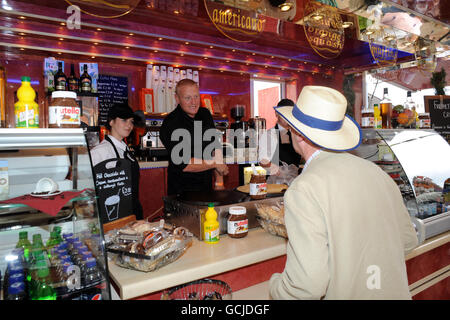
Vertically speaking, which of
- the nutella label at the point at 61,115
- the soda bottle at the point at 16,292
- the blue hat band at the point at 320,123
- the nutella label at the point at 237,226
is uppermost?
the nutella label at the point at 61,115

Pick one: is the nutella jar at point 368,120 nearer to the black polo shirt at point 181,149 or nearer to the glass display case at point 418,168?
the glass display case at point 418,168

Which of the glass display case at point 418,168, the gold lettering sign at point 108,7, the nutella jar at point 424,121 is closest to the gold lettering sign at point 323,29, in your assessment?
the nutella jar at point 424,121

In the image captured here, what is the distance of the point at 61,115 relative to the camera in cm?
139

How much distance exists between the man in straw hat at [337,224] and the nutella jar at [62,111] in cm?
102

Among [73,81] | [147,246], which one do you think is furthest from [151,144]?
[147,246]

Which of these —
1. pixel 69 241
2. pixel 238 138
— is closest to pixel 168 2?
pixel 238 138

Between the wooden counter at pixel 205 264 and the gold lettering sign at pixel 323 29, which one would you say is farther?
the gold lettering sign at pixel 323 29

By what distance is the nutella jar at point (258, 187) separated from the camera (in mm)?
1981

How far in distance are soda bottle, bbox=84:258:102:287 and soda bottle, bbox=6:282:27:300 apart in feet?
0.68

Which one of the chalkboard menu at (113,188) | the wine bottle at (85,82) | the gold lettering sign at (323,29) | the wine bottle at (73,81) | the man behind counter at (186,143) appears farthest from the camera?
the wine bottle at (85,82)

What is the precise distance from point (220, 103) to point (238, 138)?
4.42ft

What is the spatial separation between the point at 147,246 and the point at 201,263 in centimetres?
26

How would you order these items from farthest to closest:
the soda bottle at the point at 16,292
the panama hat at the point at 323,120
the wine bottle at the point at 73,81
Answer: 1. the wine bottle at the point at 73,81
2. the panama hat at the point at 323,120
3. the soda bottle at the point at 16,292

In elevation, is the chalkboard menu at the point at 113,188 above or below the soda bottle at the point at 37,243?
above
